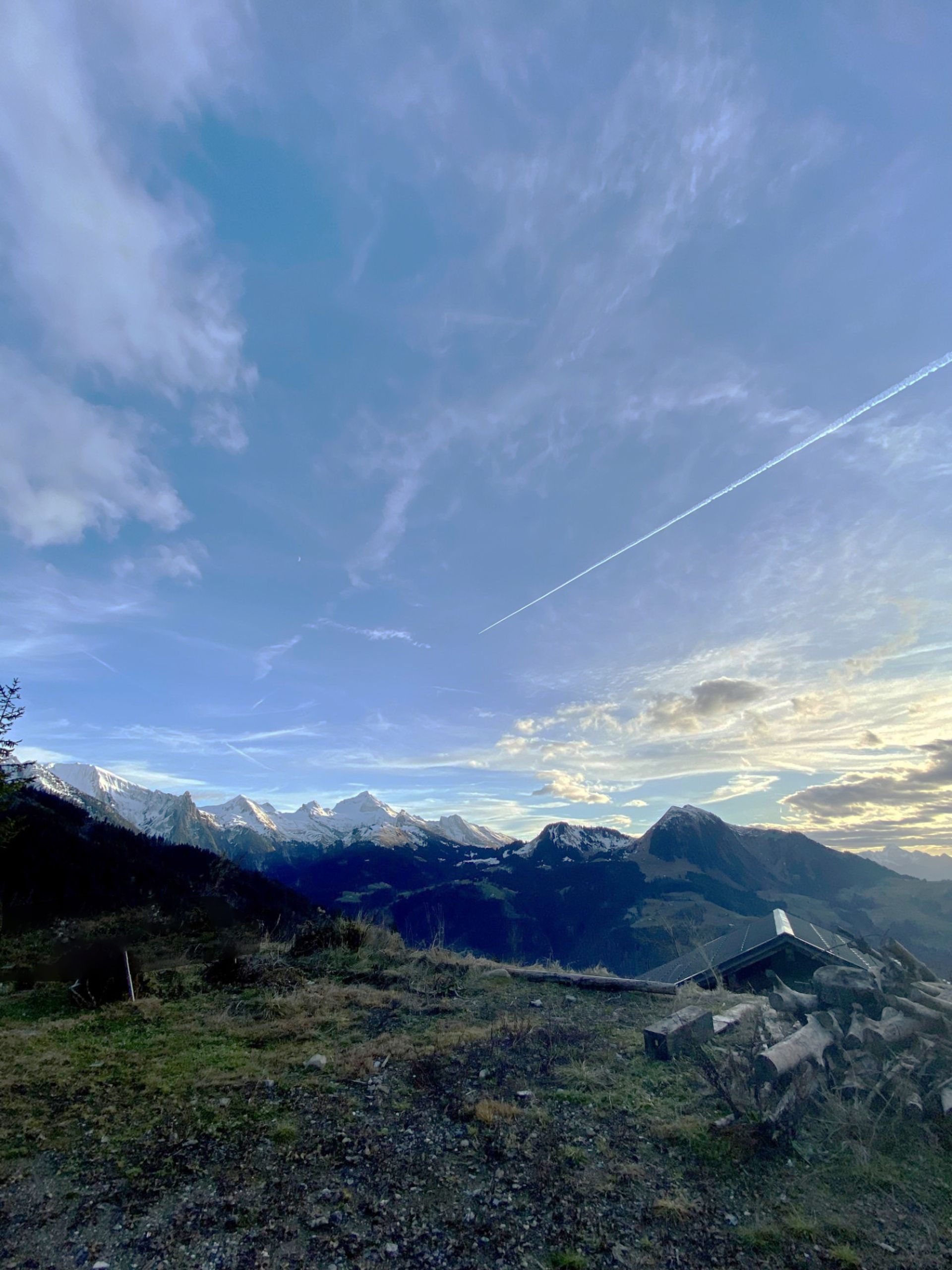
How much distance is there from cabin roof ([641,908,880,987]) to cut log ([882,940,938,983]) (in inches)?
46.0

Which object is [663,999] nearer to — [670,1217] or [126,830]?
[670,1217]

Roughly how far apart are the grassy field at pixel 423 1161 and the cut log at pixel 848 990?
9.49 ft

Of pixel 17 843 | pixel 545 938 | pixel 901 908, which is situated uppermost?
pixel 17 843

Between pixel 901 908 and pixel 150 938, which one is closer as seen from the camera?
pixel 150 938

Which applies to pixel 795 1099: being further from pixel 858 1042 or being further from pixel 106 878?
pixel 106 878

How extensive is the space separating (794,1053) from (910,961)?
13.8 feet

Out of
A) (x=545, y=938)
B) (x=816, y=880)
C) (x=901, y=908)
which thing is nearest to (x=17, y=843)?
(x=545, y=938)

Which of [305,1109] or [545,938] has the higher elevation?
[305,1109]

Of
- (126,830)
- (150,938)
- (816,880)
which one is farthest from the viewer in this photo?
(816,880)

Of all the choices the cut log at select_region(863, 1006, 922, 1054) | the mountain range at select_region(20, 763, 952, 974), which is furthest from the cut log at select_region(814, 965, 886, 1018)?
the mountain range at select_region(20, 763, 952, 974)

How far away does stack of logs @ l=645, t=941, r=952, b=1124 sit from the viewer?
7.20m

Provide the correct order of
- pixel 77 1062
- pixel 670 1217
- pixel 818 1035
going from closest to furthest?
pixel 670 1217
pixel 818 1035
pixel 77 1062

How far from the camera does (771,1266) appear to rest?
191 inches

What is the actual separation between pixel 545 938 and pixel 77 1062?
14964cm
